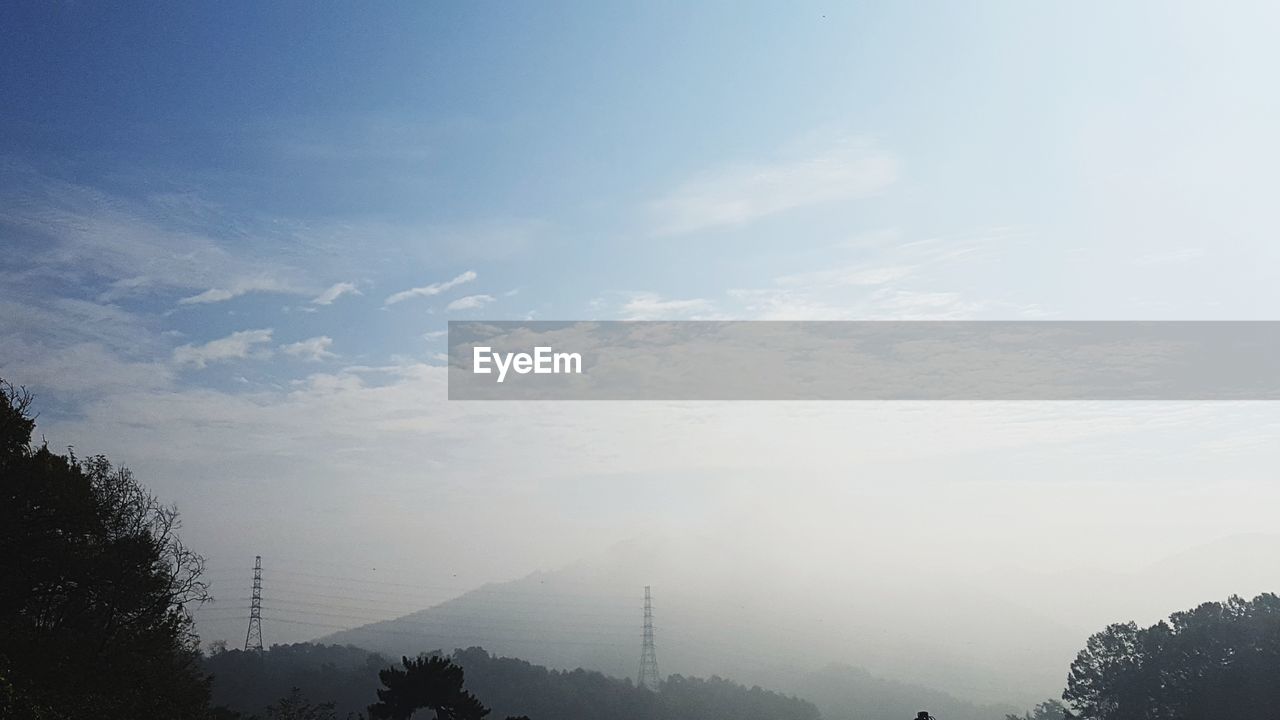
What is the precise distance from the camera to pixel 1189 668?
8831 centimetres

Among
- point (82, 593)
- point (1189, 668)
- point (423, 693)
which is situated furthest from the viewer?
point (1189, 668)

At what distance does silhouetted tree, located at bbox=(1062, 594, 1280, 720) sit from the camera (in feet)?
265

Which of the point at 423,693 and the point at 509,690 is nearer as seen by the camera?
the point at 423,693

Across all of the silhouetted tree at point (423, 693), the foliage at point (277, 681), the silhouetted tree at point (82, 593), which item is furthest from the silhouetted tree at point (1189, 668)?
the foliage at point (277, 681)

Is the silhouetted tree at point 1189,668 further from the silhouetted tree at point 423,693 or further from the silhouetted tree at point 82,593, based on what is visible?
the silhouetted tree at point 82,593

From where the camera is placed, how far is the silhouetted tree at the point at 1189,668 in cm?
8062

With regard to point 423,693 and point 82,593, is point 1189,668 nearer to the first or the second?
point 423,693

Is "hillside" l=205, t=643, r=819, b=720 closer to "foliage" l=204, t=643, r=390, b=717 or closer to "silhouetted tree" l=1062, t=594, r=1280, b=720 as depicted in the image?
"foliage" l=204, t=643, r=390, b=717

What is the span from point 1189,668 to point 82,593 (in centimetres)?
10199

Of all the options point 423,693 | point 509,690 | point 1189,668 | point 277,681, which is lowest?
point 509,690

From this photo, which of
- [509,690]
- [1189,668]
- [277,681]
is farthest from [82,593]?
[509,690]

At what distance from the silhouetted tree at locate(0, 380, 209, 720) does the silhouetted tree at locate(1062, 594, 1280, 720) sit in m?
92.1

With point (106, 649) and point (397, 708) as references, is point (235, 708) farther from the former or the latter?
point (106, 649)

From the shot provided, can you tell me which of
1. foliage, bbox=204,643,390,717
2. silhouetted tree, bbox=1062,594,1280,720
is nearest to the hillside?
foliage, bbox=204,643,390,717
